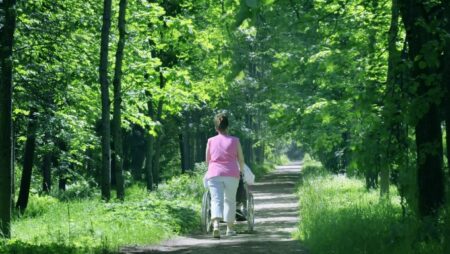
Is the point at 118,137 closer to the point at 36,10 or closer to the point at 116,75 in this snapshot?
the point at 116,75

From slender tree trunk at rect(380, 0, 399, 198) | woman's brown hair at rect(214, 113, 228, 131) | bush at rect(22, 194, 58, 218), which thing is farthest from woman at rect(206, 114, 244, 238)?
bush at rect(22, 194, 58, 218)

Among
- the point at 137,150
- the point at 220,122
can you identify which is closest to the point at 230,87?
the point at 220,122

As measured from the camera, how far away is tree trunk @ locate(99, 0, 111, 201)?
611 inches

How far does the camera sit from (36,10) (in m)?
15.6

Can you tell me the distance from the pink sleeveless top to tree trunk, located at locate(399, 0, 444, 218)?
3.57 metres

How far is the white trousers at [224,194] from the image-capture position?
11.8 metres

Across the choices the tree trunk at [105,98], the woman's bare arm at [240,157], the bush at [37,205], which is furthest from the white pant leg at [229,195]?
the bush at [37,205]

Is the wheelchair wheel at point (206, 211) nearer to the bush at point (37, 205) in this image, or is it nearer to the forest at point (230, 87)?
the forest at point (230, 87)

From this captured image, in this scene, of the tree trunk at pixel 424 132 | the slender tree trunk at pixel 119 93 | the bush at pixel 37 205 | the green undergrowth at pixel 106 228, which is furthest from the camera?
the bush at pixel 37 205

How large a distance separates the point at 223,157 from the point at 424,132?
12.8 feet

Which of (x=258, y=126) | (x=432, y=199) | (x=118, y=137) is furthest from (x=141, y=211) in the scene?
(x=258, y=126)

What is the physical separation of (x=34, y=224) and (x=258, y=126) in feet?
160

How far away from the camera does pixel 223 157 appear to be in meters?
11.8

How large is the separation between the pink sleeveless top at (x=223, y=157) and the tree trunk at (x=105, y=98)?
4.61 metres
